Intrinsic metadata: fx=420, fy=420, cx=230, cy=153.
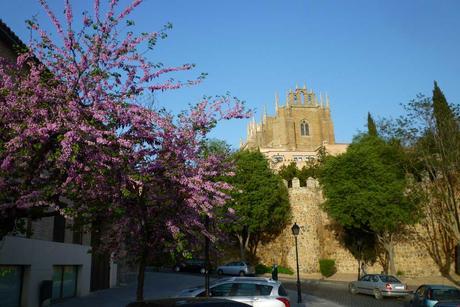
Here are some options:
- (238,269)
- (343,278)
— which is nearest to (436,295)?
(238,269)

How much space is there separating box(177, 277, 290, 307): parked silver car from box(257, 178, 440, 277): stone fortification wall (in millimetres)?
29470

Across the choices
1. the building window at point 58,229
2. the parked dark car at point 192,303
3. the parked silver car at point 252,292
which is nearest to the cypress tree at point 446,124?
the parked silver car at point 252,292

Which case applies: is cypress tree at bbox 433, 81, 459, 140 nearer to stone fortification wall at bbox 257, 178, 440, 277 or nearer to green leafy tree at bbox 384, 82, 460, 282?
green leafy tree at bbox 384, 82, 460, 282

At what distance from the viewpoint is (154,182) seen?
1016cm

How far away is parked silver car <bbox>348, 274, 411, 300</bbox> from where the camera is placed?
21.4 m

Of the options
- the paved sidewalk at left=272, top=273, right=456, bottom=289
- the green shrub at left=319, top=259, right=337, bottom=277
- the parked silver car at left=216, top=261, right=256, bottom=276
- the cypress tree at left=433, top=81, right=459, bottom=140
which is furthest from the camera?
the green shrub at left=319, top=259, right=337, bottom=277

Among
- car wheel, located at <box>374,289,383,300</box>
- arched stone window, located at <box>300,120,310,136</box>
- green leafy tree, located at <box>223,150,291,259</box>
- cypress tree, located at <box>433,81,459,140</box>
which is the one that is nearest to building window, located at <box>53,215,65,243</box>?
car wheel, located at <box>374,289,383,300</box>

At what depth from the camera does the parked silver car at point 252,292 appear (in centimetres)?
1241

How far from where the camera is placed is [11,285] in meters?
14.5

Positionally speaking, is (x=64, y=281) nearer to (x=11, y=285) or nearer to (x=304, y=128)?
(x=11, y=285)

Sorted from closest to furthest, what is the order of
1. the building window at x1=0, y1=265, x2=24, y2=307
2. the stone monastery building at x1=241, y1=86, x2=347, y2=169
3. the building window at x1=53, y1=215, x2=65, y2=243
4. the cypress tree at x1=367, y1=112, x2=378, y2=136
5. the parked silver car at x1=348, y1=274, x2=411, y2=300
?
the building window at x1=0, y1=265, x2=24, y2=307
the building window at x1=53, y1=215, x2=65, y2=243
the parked silver car at x1=348, y1=274, x2=411, y2=300
the cypress tree at x1=367, y1=112, x2=378, y2=136
the stone monastery building at x1=241, y1=86, x2=347, y2=169

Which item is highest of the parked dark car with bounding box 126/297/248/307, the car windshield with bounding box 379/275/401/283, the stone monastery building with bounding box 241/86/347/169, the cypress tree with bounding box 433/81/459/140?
the stone monastery building with bounding box 241/86/347/169

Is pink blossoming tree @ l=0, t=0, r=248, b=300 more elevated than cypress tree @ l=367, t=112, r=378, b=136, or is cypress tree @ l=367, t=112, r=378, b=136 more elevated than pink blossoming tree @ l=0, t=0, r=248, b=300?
cypress tree @ l=367, t=112, r=378, b=136

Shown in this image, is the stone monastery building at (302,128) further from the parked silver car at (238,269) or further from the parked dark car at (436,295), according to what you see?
the parked dark car at (436,295)
